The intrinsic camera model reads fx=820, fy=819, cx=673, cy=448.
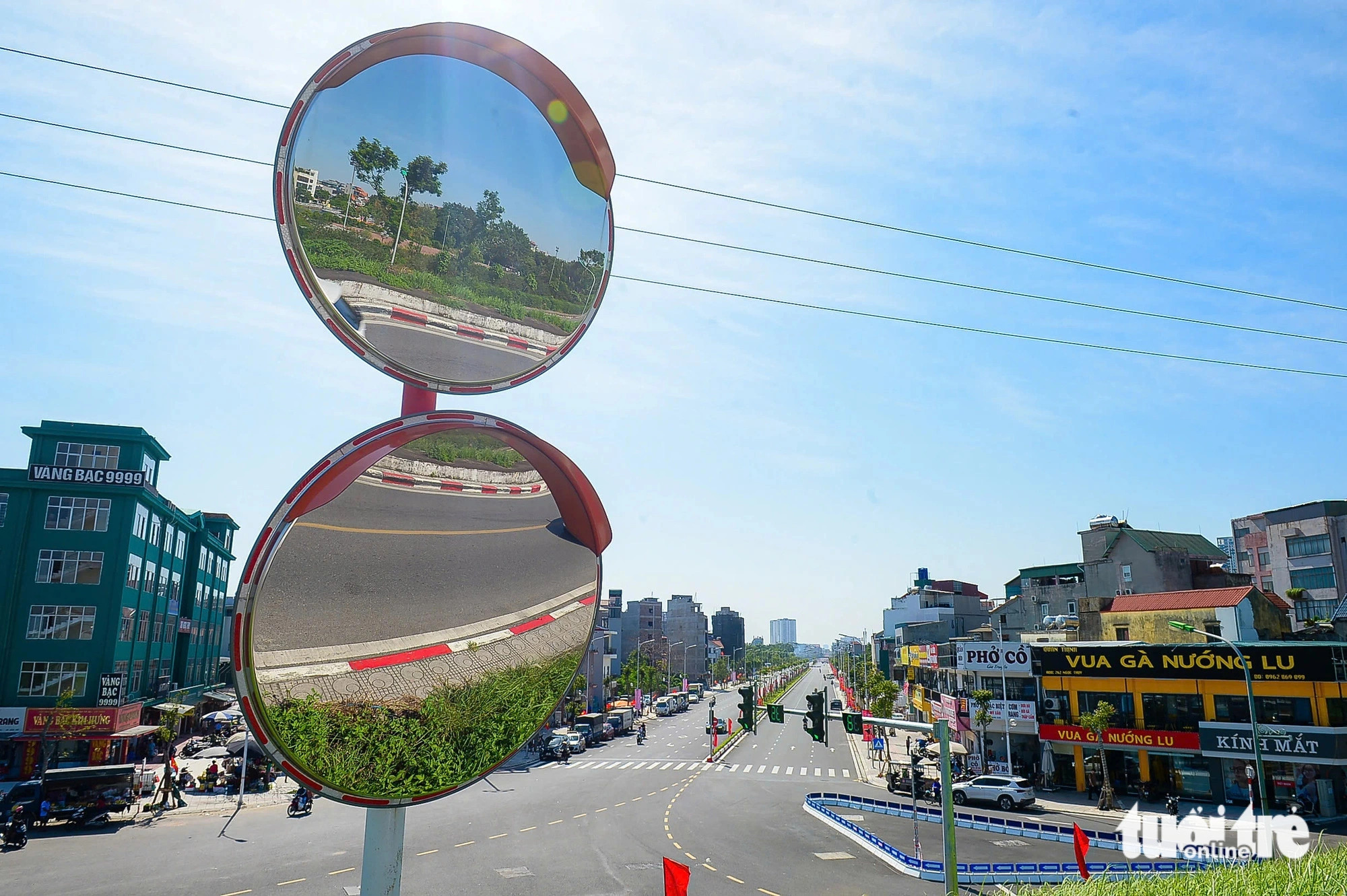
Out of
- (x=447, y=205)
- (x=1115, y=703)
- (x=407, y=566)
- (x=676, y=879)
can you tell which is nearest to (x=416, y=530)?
(x=407, y=566)

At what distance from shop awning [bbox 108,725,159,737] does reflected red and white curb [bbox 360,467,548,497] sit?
5125 centimetres

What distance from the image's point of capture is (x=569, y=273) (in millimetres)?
4719

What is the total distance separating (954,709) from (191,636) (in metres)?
59.0

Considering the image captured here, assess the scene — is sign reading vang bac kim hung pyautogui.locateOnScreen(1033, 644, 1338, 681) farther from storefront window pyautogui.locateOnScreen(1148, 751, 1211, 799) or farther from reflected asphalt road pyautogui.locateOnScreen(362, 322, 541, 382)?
reflected asphalt road pyautogui.locateOnScreen(362, 322, 541, 382)

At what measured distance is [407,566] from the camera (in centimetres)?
418

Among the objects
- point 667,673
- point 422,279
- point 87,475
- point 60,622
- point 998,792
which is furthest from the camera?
point 667,673

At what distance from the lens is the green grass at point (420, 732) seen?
11.9 feet

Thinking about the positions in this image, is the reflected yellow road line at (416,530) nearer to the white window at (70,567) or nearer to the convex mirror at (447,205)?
the convex mirror at (447,205)

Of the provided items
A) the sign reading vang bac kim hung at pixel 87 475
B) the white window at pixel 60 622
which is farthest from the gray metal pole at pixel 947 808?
the sign reading vang bac kim hung at pixel 87 475

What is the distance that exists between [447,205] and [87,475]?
175ft

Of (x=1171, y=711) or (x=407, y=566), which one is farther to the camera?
(x=1171, y=711)

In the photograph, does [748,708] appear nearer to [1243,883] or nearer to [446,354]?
[1243,883]

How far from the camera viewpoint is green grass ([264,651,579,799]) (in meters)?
3.63

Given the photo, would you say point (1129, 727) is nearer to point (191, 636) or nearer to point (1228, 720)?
point (1228, 720)
